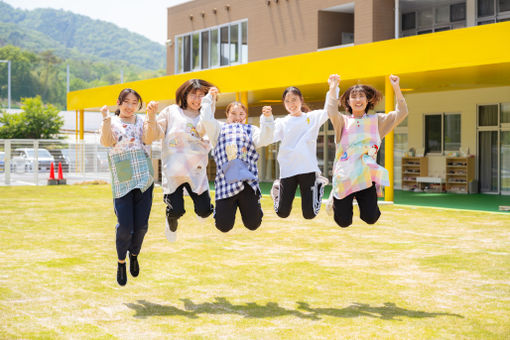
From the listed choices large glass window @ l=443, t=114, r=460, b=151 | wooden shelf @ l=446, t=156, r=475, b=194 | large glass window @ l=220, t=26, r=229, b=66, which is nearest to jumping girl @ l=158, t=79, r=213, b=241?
wooden shelf @ l=446, t=156, r=475, b=194

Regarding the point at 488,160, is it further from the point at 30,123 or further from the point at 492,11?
the point at 30,123

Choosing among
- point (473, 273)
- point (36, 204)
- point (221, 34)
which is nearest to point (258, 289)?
point (473, 273)

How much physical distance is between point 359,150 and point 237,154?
1.18 meters

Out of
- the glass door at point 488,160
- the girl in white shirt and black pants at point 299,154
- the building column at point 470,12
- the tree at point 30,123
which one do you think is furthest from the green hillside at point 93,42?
the girl in white shirt and black pants at point 299,154

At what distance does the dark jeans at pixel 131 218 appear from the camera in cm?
624

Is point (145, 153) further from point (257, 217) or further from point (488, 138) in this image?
point (488, 138)

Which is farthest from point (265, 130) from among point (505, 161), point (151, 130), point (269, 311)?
point (505, 161)

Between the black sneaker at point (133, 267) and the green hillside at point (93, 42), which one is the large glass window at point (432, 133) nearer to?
the black sneaker at point (133, 267)

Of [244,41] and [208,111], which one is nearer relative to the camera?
[208,111]

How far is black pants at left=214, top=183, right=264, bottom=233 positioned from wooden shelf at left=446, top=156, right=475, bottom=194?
15.9 m

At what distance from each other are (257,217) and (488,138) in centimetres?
1645

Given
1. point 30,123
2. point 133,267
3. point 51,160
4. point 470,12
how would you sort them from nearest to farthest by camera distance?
point 133,267 → point 470,12 → point 51,160 → point 30,123

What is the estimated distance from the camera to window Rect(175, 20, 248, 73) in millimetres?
27797

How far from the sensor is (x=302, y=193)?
22.0 feet
